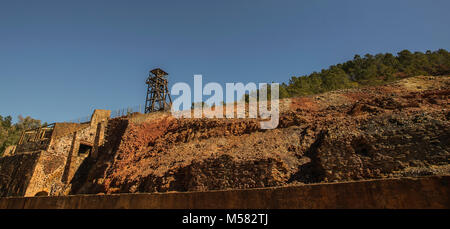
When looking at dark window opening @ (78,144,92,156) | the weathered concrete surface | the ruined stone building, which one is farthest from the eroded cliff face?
the weathered concrete surface

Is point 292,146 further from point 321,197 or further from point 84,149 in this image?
point 84,149

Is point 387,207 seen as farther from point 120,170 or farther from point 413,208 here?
point 120,170

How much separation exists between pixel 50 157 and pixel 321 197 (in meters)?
27.1

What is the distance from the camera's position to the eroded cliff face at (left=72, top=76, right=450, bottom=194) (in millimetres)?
11406

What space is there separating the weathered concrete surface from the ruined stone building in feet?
77.0

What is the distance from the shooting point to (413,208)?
1.93 m

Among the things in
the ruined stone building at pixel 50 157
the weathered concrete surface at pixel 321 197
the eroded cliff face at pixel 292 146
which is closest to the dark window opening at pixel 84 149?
the ruined stone building at pixel 50 157

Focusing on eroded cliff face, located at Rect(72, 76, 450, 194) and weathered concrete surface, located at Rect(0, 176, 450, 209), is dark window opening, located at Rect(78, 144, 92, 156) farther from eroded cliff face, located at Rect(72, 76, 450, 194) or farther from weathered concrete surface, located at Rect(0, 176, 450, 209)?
weathered concrete surface, located at Rect(0, 176, 450, 209)

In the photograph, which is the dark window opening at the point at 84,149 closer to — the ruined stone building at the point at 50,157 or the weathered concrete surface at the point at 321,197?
the ruined stone building at the point at 50,157

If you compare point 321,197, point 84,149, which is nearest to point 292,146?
point 321,197

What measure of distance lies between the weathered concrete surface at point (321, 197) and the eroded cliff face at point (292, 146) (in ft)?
32.0

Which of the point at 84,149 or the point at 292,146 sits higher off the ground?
the point at 84,149

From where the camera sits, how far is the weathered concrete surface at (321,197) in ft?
6.29

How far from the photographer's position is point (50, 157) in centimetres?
2328
